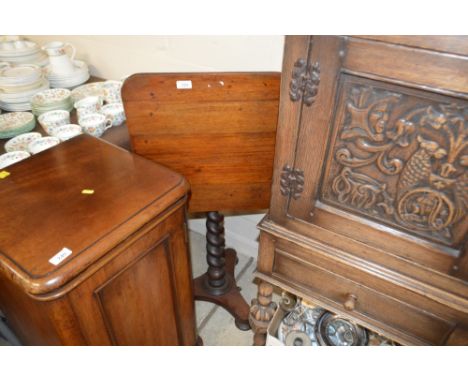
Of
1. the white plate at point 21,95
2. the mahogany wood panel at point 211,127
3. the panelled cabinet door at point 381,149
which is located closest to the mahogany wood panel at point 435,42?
the panelled cabinet door at point 381,149

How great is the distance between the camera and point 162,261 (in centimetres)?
96

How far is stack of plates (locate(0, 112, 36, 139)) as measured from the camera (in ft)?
3.98

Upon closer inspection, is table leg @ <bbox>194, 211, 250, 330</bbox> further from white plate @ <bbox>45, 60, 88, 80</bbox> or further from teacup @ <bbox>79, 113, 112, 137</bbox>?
white plate @ <bbox>45, 60, 88, 80</bbox>

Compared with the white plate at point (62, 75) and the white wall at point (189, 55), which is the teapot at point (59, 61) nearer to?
the white plate at point (62, 75)

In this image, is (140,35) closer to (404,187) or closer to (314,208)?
(314,208)

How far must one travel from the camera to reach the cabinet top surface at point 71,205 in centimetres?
69

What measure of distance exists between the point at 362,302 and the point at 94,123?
3.18 feet

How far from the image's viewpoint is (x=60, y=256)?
70 centimetres

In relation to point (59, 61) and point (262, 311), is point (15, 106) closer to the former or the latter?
point (59, 61)

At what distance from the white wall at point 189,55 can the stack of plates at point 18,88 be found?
381 mm
